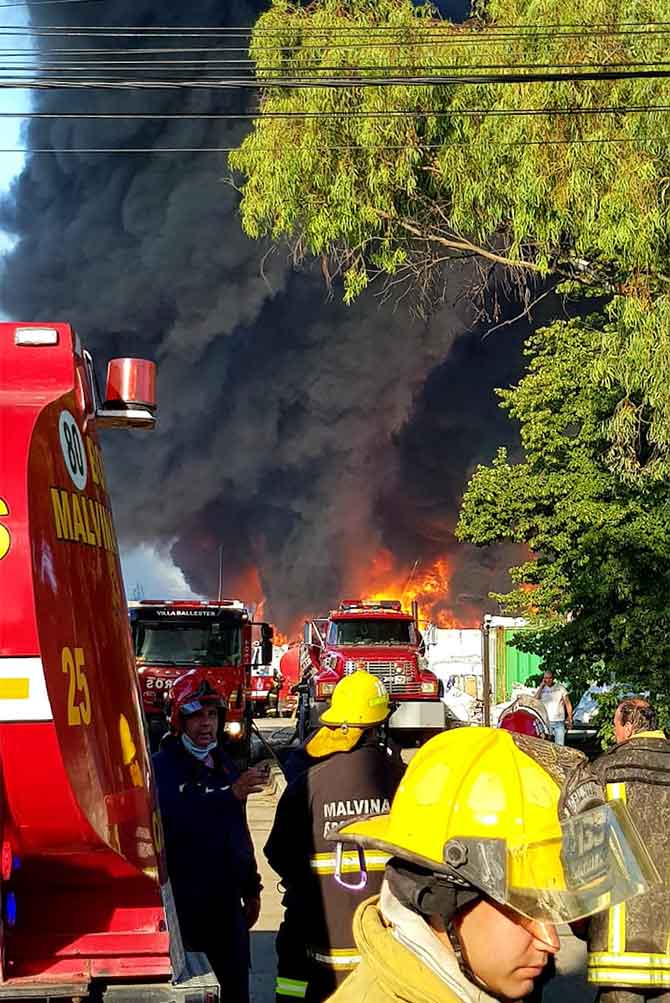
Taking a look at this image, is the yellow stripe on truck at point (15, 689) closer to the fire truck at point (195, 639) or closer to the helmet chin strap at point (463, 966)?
the helmet chin strap at point (463, 966)

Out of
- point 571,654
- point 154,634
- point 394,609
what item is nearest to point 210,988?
point 571,654

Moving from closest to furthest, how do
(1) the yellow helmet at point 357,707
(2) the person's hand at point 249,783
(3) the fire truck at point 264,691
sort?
(1) the yellow helmet at point 357,707 → (2) the person's hand at point 249,783 → (3) the fire truck at point 264,691

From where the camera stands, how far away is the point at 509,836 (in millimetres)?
1946

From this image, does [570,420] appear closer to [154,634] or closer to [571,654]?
[154,634]

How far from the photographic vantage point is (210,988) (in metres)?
3.44

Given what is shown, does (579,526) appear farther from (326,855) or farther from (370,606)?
(326,855)

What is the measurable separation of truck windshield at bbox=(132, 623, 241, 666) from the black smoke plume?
34.1 metres

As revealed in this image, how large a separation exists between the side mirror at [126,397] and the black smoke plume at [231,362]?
47.6 metres

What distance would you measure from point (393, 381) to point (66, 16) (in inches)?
805

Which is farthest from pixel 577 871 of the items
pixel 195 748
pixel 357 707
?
pixel 195 748

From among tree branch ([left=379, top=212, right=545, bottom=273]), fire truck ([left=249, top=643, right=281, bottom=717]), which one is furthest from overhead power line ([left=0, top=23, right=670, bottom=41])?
fire truck ([left=249, top=643, right=281, bottom=717])

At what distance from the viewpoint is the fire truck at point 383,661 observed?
19609mm

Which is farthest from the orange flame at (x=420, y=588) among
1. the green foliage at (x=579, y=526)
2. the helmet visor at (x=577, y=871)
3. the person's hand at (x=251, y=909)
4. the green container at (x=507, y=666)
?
Answer: the helmet visor at (x=577, y=871)

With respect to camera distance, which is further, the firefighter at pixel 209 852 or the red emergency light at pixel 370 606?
the red emergency light at pixel 370 606
